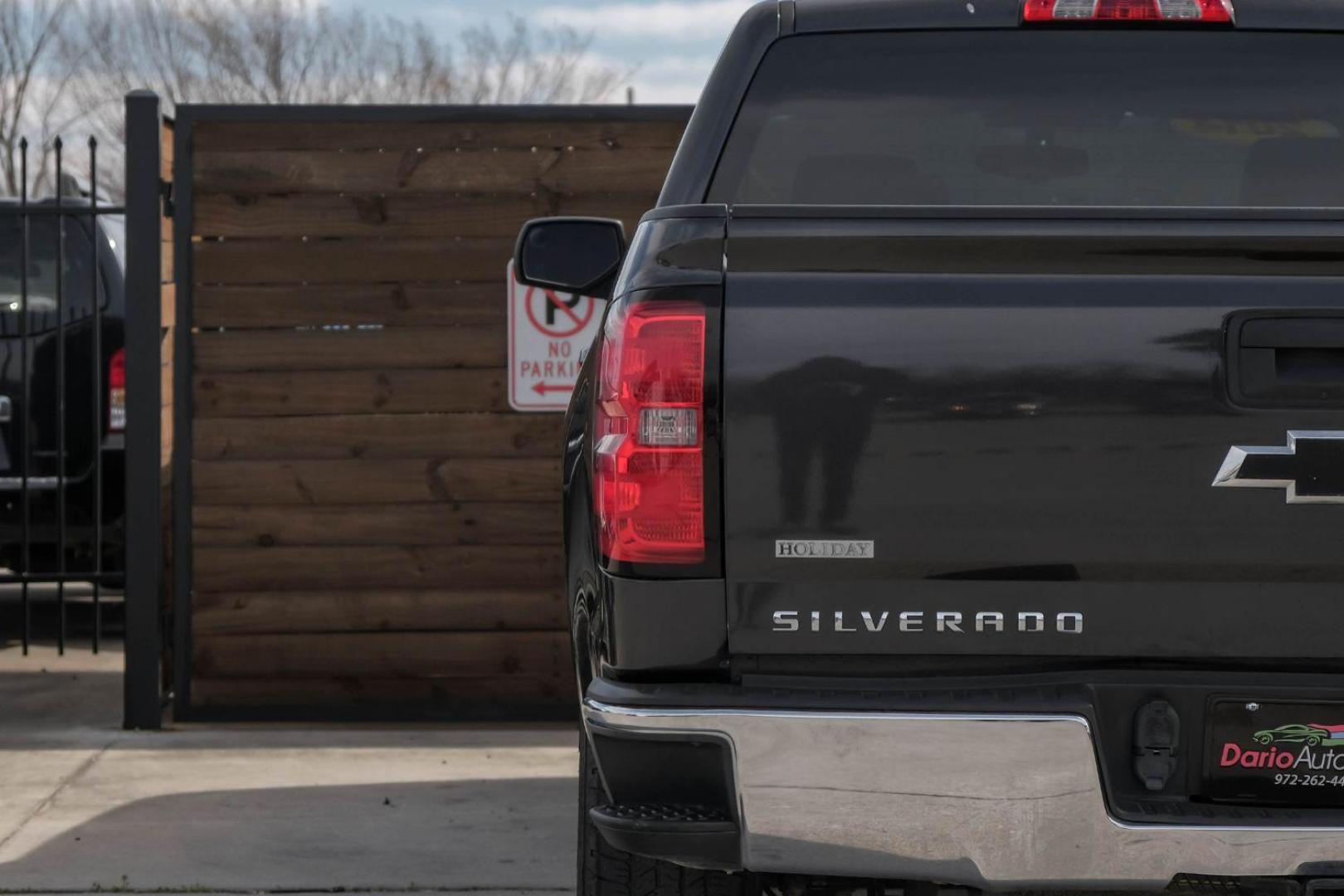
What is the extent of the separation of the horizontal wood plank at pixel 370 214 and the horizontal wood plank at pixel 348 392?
0.51 meters

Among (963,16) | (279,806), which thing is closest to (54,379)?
(279,806)

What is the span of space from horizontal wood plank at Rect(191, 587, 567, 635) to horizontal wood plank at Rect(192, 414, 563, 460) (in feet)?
1.67

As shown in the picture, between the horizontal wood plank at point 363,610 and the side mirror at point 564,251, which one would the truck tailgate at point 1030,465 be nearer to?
the side mirror at point 564,251

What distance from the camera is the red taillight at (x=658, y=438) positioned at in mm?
2707

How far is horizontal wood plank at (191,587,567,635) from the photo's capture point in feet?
21.8

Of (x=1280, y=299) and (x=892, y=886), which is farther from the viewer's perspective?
(x=892, y=886)

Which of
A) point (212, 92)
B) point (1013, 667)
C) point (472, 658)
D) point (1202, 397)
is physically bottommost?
point (472, 658)

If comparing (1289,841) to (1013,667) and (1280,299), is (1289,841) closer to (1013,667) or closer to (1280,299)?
(1013,667)

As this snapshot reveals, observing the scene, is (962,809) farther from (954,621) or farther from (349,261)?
(349,261)

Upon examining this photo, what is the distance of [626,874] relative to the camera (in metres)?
3.17

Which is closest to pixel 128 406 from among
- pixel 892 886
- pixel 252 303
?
pixel 252 303

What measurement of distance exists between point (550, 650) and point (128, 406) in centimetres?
175

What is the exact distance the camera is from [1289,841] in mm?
2613

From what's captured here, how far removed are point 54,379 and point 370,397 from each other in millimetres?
2218
